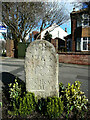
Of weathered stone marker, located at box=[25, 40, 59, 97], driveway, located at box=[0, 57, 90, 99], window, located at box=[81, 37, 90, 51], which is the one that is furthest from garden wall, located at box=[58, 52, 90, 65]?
weathered stone marker, located at box=[25, 40, 59, 97]

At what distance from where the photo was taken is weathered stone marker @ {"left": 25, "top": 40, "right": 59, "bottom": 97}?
2398 millimetres

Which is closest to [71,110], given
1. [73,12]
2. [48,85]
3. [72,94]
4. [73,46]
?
[72,94]

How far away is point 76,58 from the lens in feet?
35.4

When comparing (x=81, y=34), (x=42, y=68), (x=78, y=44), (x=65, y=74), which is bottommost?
(x=65, y=74)

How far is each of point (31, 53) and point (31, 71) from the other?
1.44 feet

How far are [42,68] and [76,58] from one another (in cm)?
903

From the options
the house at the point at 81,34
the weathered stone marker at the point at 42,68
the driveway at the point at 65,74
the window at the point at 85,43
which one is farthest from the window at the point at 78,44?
the weathered stone marker at the point at 42,68

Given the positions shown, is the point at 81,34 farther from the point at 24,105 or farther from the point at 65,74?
the point at 24,105

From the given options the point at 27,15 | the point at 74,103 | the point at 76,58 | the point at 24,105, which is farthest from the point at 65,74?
the point at 27,15

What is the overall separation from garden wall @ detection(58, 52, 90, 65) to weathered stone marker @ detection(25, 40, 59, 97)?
8.90 meters

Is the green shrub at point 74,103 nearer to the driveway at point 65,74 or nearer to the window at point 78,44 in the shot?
the driveway at point 65,74

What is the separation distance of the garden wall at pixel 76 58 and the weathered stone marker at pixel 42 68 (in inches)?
350

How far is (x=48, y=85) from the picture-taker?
2469 millimetres

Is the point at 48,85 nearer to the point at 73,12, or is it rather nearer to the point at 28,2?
the point at 28,2
